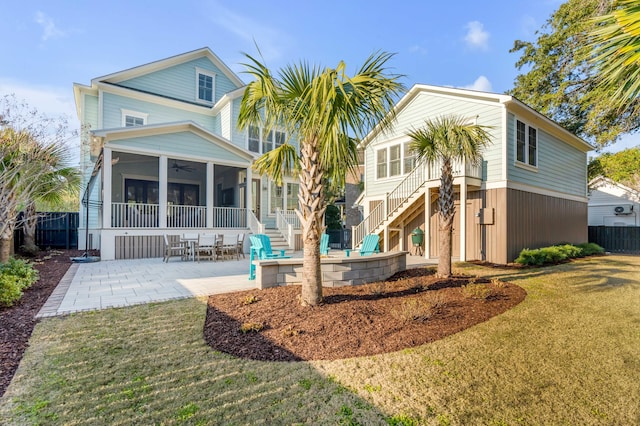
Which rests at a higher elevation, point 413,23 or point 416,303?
point 413,23

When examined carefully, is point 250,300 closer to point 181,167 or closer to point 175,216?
point 175,216

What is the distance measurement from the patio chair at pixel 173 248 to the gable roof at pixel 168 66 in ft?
26.0

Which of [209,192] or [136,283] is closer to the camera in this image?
[136,283]

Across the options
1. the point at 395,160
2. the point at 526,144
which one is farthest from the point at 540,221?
the point at 395,160

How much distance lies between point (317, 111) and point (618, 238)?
2015 centimetres

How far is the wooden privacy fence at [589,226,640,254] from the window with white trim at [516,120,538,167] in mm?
8847

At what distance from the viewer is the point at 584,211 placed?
1598cm

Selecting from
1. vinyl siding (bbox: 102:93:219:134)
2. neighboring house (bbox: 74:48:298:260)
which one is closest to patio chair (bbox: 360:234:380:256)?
neighboring house (bbox: 74:48:298:260)

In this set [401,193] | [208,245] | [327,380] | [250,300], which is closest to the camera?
[327,380]

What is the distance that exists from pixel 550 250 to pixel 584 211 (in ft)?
24.4

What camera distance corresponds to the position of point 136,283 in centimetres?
691

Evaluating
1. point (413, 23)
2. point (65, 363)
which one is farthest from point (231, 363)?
point (413, 23)

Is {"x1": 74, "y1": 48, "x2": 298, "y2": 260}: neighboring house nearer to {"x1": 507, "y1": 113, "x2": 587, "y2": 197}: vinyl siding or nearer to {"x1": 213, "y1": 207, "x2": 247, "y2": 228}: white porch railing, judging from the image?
{"x1": 213, "y1": 207, "x2": 247, "y2": 228}: white porch railing

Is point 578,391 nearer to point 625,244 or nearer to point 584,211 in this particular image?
point 584,211
